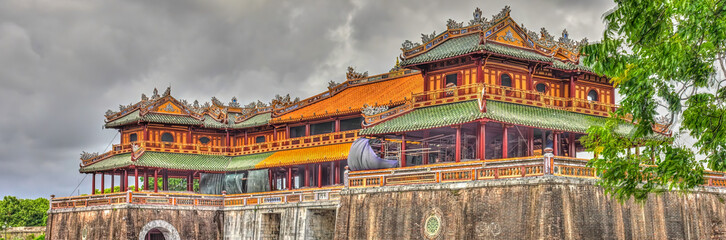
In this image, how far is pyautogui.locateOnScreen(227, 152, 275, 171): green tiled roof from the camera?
48656 millimetres

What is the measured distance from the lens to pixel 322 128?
155 feet

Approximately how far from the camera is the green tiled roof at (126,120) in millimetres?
49009

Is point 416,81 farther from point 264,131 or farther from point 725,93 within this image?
point 725,93

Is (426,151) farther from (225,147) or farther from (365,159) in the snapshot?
(225,147)

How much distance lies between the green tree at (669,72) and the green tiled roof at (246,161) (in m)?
29.5

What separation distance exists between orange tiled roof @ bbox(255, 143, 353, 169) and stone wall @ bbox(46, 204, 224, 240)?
13.5 feet

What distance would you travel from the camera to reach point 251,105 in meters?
53.7

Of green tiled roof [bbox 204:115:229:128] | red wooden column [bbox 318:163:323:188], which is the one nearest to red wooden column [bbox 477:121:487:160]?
red wooden column [bbox 318:163:323:188]

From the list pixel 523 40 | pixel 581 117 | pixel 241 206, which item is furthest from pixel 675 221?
pixel 241 206

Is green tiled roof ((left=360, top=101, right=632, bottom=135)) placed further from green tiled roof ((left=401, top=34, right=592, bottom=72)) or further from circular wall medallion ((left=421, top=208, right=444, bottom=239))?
circular wall medallion ((left=421, top=208, right=444, bottom=239))

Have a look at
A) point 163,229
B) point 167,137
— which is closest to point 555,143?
point 163,229

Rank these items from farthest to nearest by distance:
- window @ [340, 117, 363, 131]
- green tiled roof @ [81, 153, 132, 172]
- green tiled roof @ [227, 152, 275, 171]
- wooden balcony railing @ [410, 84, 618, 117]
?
green tiled roof @ [227, 152, 275, 171]
green tiled roof @ [81, 153, 132, 172]
window @ [340, 117, 363, 131]
wooden balcony railing @ [410, 84, 618, 117]

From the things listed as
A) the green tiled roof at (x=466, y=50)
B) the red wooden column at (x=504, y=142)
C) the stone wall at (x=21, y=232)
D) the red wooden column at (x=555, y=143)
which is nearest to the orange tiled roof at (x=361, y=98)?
the green tiled roof at (x=466, y=50)

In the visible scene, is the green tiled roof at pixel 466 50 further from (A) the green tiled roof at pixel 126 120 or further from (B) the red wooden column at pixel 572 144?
(A) the green tiled roof at pixel 126 120
